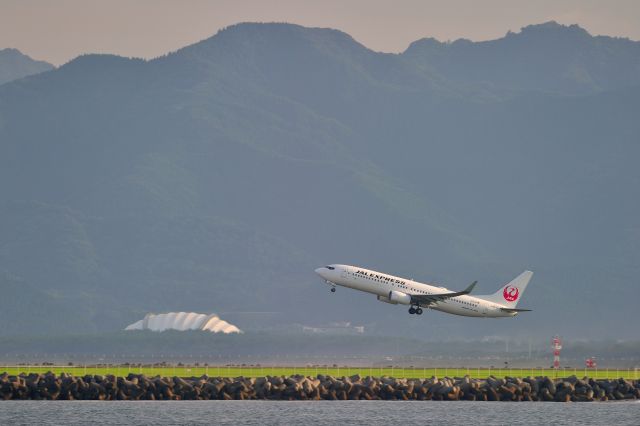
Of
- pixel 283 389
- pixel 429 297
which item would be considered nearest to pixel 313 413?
pixel 283 389

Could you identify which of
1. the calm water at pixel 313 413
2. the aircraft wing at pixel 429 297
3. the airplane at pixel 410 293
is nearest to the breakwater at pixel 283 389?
the calm water at pixel 313 413

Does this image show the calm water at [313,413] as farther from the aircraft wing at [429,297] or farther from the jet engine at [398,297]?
the aircraft wing at [429,297]

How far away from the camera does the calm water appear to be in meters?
124

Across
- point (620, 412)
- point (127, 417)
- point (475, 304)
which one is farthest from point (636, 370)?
point (127, 417)

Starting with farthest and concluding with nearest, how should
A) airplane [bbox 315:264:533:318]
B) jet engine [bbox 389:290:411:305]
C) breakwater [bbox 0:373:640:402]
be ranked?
jet engine [bbox 389:290:411:305], airplane [bbox 315:264:533:318], breakwater [bbox 0:373:640:402]


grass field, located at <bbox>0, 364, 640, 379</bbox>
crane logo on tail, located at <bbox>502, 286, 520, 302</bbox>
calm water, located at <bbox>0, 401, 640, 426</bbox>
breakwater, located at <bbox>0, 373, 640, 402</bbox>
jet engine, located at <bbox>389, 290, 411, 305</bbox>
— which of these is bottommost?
calm water, located at <bbox>0, 401, 640, 426</bbox>

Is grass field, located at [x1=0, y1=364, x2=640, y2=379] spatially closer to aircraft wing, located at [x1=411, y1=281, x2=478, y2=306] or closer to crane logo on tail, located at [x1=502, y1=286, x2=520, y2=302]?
aircraft wing, located at [x1=411, y1=281, x2=478, y2=306]

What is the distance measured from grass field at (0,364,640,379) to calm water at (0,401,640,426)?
2170 cm

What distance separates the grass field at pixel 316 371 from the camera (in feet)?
529

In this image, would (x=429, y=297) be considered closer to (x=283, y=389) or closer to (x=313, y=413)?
(x=283, y=389)

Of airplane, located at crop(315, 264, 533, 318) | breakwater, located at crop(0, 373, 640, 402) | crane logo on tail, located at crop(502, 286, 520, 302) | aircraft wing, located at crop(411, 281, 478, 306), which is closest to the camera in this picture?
breakwater, located at crop(0, 373, 640, 402)

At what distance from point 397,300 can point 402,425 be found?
54.3 m

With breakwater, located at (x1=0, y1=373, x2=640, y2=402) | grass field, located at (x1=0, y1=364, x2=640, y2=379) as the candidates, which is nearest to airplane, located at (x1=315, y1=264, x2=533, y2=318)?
grass field, located at (x1=0, y1=364, x2=640, y2=379)

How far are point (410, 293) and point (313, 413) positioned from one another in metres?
51.3
